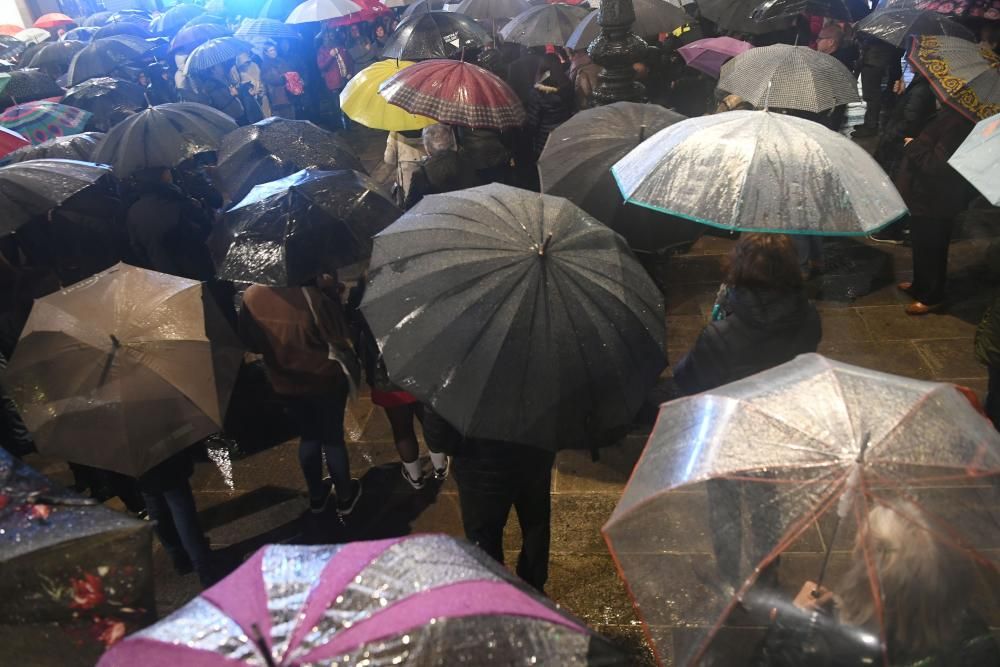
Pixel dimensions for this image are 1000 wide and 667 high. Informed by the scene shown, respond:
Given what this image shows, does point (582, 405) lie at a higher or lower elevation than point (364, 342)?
higher

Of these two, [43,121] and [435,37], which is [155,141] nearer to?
[43,121]

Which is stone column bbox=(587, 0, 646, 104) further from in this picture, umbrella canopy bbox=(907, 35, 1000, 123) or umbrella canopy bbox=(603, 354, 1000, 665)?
umbrella canopy bbox=(603, 354, 1000, 665)

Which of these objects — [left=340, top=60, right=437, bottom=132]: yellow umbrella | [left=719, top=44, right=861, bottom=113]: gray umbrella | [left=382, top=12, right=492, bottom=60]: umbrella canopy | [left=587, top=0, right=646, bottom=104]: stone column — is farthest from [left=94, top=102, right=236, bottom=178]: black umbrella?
[left=719, top=44, right=861, bottom=113]: gray umbrella

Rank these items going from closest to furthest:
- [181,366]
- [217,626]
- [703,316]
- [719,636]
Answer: [217,626] < [719,636] < [181,366] < [703,316]

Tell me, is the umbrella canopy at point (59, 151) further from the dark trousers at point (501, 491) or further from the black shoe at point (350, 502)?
the dark trousers at point (501, 491)

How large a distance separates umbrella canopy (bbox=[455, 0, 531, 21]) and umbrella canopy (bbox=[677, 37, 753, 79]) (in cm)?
304

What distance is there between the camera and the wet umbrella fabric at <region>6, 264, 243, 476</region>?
9.55ft

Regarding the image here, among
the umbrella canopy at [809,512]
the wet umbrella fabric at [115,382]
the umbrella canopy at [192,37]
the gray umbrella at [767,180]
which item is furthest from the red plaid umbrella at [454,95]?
the umbrella canopy at [192,37]

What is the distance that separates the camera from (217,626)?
1.45m

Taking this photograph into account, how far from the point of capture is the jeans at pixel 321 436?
12.4 feet

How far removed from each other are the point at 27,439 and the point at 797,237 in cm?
598

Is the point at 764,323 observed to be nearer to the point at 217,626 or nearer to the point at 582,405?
the point at 582,405

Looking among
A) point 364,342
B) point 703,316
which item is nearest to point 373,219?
point 364,342

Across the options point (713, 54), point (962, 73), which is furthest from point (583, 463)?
point (713, 54)
